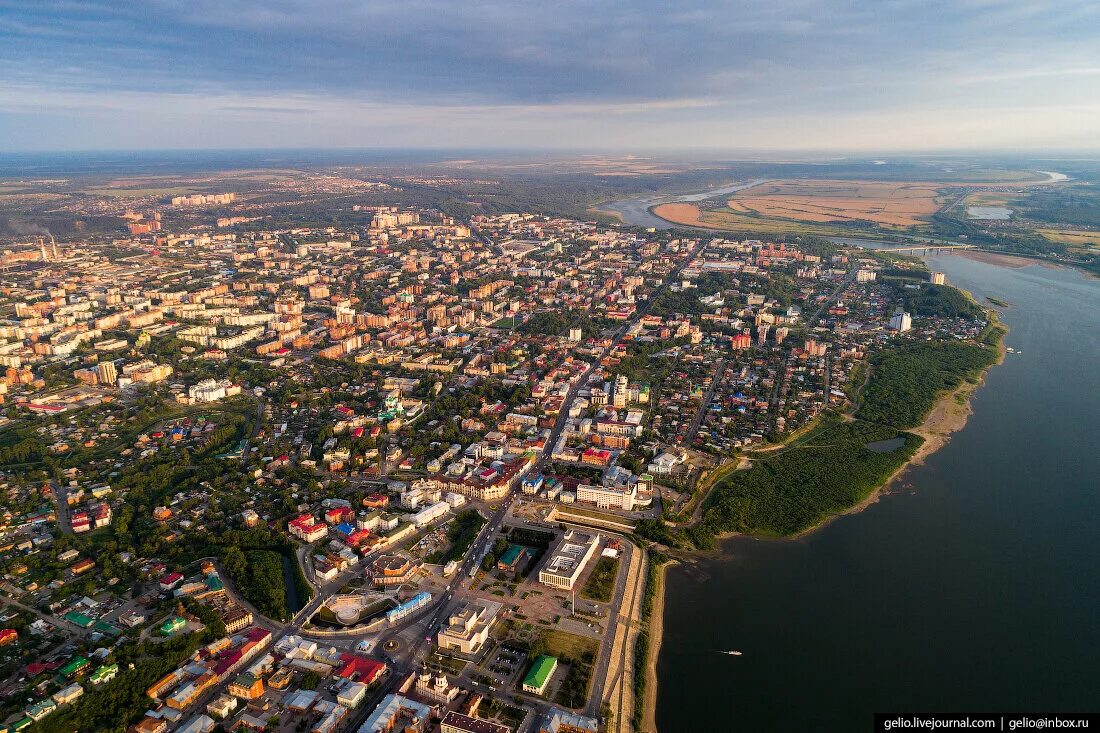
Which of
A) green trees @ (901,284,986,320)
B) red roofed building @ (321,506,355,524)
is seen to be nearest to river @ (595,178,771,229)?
green trees @ (901,284,986,320)

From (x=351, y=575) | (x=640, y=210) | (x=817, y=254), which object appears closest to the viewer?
(x=351, y=575)

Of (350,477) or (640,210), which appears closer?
(350,477)

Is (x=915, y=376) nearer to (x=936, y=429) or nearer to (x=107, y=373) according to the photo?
(x=936, y=429)

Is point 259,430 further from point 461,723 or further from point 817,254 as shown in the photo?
point 817,254

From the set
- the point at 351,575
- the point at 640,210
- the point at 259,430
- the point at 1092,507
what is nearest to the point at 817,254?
the point at 640,210

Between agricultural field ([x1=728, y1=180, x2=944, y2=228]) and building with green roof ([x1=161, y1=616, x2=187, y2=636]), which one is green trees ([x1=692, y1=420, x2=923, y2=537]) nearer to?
building with green roof ([x1=161, y1=616, x2=187, y2=636])

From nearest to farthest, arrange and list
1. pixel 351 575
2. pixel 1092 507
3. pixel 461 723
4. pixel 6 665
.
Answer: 1. pixel 461 723
2. pixel 6 665
3. pixel 351 575
4. pixel 1092 507

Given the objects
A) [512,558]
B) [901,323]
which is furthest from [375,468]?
[901,323]
